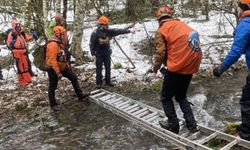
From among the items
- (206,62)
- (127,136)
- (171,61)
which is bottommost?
(127,136)

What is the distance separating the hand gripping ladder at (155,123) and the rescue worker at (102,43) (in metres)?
0.76

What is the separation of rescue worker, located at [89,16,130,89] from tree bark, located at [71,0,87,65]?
2.34m

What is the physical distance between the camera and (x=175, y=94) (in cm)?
626

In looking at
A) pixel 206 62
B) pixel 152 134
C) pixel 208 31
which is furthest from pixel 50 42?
pixel 208 31

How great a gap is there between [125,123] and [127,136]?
0.64 m

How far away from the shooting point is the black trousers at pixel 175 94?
602 cm

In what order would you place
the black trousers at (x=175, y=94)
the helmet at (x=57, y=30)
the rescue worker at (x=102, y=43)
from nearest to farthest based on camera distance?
1. the black trousers at (x=175, y=94)
2. the helmet at (x=57, y=30)
3. the rescue worker at (x=102, y=43)

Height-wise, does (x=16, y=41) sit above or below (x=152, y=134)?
above

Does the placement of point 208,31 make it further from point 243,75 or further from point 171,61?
point 171,61

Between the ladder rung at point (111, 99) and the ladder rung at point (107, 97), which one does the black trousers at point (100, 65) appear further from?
the ladder rung at point (111, 99)

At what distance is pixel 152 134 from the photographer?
271 inches

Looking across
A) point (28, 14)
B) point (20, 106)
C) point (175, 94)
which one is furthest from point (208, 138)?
point (28, 14)

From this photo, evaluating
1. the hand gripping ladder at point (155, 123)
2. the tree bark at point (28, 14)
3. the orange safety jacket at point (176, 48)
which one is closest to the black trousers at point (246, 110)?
the hand gripping ladder at point (155, 123)

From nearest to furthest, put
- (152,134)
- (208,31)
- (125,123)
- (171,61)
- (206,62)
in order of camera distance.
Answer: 1. (171,61)
2. (152,134)
3. (125,123)
4. (206,62)
5. (208,31)
